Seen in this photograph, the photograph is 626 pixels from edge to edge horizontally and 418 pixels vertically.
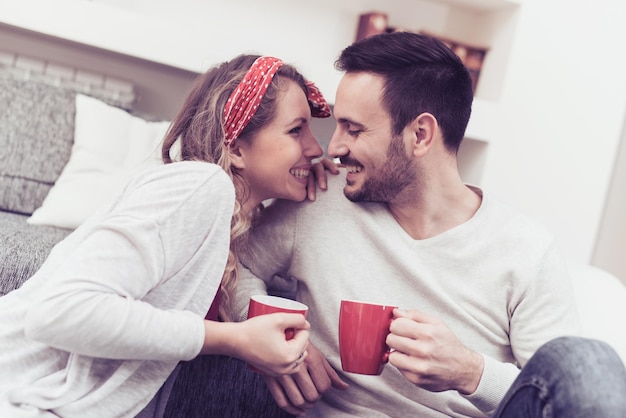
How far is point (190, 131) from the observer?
1198 mm

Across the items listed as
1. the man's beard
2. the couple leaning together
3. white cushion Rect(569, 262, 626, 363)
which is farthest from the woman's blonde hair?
white cushion Rect(569, 262, 626, 363)

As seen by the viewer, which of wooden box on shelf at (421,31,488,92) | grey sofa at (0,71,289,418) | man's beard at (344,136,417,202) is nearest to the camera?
man's beard at (344,136,417,202)

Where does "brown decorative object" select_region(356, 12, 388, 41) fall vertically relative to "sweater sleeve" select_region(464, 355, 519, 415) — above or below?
above

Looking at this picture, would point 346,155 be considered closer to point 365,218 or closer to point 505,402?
point 365,218

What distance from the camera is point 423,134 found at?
132 cm

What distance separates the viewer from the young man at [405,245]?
1.19 meters

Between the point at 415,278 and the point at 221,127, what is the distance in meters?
0.44

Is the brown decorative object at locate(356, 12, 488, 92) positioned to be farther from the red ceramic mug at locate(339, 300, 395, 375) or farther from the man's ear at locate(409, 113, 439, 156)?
the red ceramic mug at locate(339, 300, 395, 375)

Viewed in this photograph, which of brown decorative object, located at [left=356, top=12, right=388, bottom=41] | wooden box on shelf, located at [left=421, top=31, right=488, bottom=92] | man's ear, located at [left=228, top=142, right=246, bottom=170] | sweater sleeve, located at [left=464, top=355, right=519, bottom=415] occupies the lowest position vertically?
sweater sleeve, located at [left=464, top=355, right=519, bottom=415]

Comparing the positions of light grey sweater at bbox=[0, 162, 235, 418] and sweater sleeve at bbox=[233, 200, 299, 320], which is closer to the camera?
light grey sweater at bbox=[0, 162, 235, 418]

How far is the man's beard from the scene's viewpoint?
1286 millimetres

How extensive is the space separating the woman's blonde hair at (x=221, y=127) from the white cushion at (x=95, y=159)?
0.60 m

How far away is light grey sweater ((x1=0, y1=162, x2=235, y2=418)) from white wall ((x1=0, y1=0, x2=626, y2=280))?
169 cm

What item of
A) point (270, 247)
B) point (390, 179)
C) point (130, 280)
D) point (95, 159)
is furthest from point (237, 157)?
point (95, 159)
